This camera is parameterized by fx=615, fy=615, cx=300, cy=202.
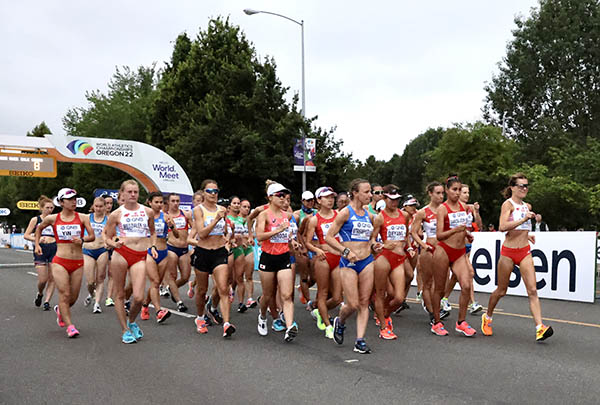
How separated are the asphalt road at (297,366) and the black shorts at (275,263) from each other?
3.06ft

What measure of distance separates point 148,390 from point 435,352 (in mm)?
3311

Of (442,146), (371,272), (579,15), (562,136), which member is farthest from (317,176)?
(371,272)

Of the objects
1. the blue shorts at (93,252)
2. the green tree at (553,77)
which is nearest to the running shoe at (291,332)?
the blue shorts at (93,252)

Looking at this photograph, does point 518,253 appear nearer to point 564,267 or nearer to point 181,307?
point 564,267

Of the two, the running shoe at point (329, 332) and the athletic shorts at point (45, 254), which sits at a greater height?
the athletic shorts at point (45, 254)

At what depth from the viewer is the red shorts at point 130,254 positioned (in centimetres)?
784

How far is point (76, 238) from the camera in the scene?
8367 mm

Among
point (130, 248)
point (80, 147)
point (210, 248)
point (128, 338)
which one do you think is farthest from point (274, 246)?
point (80, 147)

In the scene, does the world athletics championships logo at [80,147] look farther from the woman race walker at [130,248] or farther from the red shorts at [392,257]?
the red shorts at [392,257]

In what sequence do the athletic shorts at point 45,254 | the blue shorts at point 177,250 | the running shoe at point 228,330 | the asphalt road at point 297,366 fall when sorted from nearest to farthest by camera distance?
the asphalt road at point 297,366
the running shoe at point 228,330
the blue shorts at point 177,250
the athletic shorts at point 45,254

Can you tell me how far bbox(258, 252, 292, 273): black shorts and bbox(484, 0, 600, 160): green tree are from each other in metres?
37.6

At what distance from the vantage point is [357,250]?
7.28 meters

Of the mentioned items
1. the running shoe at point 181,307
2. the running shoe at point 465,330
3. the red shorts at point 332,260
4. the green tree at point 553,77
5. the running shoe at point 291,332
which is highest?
the green tree at point 553,77

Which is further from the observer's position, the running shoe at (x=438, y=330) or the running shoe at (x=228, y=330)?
the running shoe at (x=438, y=330)
